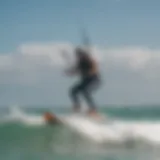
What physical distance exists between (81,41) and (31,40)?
20 cm

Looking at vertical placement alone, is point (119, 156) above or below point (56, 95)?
below

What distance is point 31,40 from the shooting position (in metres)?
1.23

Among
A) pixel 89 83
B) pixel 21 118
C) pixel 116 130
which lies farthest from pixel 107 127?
pixel 21 118

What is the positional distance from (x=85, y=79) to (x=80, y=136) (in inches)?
9.2

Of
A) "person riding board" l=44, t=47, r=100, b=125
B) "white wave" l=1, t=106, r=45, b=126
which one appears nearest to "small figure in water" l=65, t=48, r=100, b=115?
"person riding board" l=44, t=47, r=100, b=125

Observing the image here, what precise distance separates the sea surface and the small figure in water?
0.16 ft

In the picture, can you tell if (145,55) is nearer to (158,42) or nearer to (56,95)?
(158,42)

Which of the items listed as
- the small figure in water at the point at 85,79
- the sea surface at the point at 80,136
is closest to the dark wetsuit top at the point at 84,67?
the small figure in water at the point at 85,79

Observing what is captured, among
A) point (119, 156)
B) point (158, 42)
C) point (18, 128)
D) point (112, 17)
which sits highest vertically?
point (112, 17)

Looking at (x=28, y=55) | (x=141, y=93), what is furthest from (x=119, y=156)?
(x=28, y=55)

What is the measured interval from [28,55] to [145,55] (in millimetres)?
463

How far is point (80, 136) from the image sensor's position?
1244mm

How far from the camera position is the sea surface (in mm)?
1204

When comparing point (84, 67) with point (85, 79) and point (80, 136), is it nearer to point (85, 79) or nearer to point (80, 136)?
point (85, 79)
